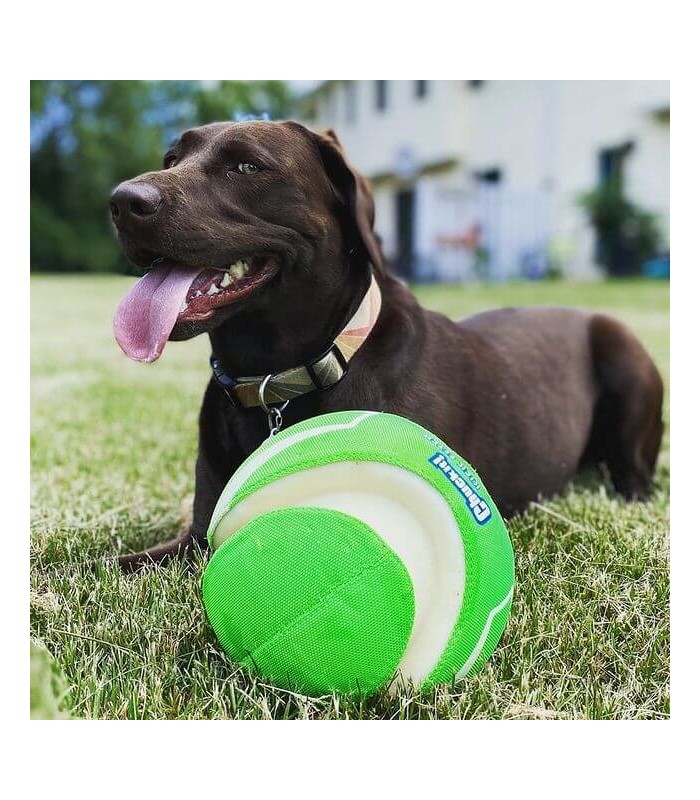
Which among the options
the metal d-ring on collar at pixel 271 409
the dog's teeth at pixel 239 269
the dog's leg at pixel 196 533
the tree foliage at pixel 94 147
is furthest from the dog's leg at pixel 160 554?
the tree foliage at pixel 94 147

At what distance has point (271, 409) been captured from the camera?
269 centimetres

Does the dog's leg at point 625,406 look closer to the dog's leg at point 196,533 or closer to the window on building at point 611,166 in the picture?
the dog's leg at point 196,533

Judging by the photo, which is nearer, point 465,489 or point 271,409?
point 465,489

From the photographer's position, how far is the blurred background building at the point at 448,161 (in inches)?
260

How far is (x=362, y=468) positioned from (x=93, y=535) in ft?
4.32

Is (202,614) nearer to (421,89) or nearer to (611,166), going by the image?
(421,89)

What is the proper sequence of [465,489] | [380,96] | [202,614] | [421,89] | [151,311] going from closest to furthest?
1. [465,489]
2. [202,614]
3. [151,311]
4. [421,89]
5. [380,96]

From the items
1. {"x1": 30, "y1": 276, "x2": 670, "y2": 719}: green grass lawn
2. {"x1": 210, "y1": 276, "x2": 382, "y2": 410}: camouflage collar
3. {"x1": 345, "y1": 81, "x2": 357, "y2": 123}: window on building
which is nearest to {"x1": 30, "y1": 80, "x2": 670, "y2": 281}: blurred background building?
{"x1": 345, "y1": 81, "x2": 357, "y2": 123}: window on building

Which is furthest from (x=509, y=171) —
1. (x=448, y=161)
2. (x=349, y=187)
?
(x=349, y=187)

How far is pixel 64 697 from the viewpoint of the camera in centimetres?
201

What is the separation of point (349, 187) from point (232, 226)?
0.42m

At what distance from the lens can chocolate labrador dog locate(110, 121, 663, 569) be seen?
2.46m

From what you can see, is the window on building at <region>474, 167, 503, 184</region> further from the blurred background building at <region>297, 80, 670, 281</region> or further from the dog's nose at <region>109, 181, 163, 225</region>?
the dog's nose at <region>109, 181, 163, 225</region>

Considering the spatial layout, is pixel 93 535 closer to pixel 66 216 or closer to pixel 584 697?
pixel 584 697
